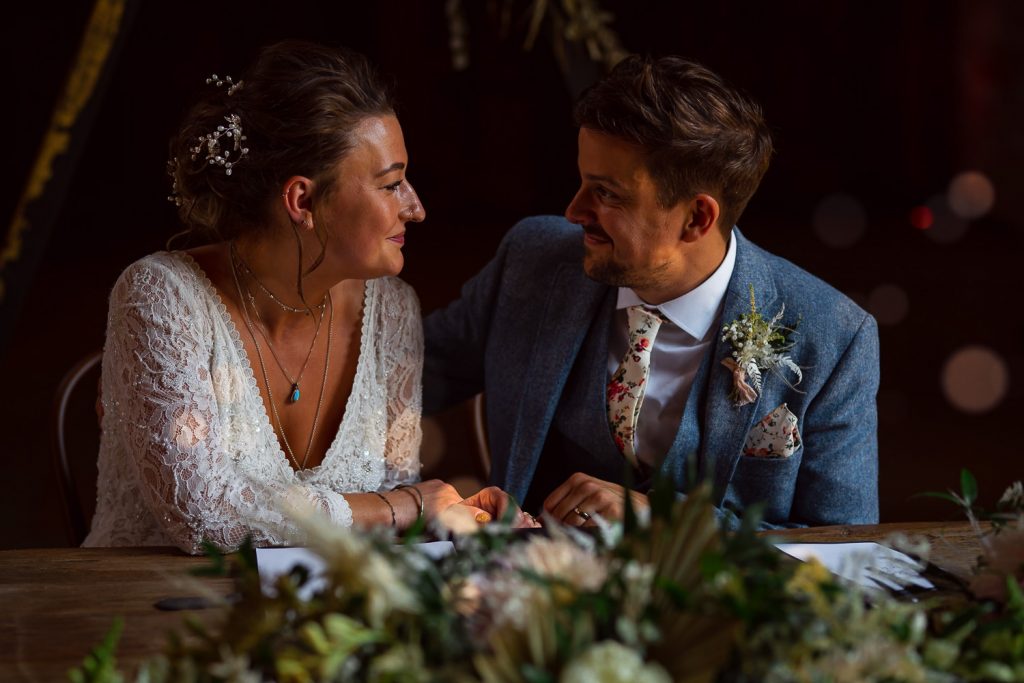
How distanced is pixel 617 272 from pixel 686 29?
7669mm

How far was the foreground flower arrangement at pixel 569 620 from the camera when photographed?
0.98 m

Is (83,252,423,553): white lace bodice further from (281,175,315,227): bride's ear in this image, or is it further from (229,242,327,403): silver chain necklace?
(281,175,315,227): bride's ear

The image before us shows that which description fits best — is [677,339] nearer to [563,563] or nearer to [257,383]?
[257,383]

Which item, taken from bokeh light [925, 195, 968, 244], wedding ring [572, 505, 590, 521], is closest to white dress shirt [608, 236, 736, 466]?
wedding ring [572, 505, 590, 521]

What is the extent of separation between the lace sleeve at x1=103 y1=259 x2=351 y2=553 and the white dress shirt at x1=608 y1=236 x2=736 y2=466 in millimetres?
652

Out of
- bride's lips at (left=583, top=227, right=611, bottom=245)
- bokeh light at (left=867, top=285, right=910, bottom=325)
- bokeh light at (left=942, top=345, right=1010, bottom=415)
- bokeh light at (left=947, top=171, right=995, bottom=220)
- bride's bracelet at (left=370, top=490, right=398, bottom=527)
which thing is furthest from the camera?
bokeh light at (left=947, top=171, right=995, bottom=220)

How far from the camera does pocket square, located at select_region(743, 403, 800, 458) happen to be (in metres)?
2.27

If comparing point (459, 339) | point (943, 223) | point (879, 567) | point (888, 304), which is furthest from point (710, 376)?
point (943, 223)

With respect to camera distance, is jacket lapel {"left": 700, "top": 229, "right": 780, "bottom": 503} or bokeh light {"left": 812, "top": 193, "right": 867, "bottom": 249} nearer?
jacket lapel {"left": 700, "top": 229, "right": 780, "bottom": 503}

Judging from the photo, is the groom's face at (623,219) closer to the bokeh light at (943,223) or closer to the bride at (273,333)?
the bride at (273,333)

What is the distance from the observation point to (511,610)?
998mm

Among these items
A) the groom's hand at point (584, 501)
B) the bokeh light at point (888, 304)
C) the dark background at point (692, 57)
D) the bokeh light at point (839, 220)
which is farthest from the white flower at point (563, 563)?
the bokeh light at point (839, 220)

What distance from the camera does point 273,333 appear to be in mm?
2418

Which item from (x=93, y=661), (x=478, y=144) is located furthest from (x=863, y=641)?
(x=478, y=144)
